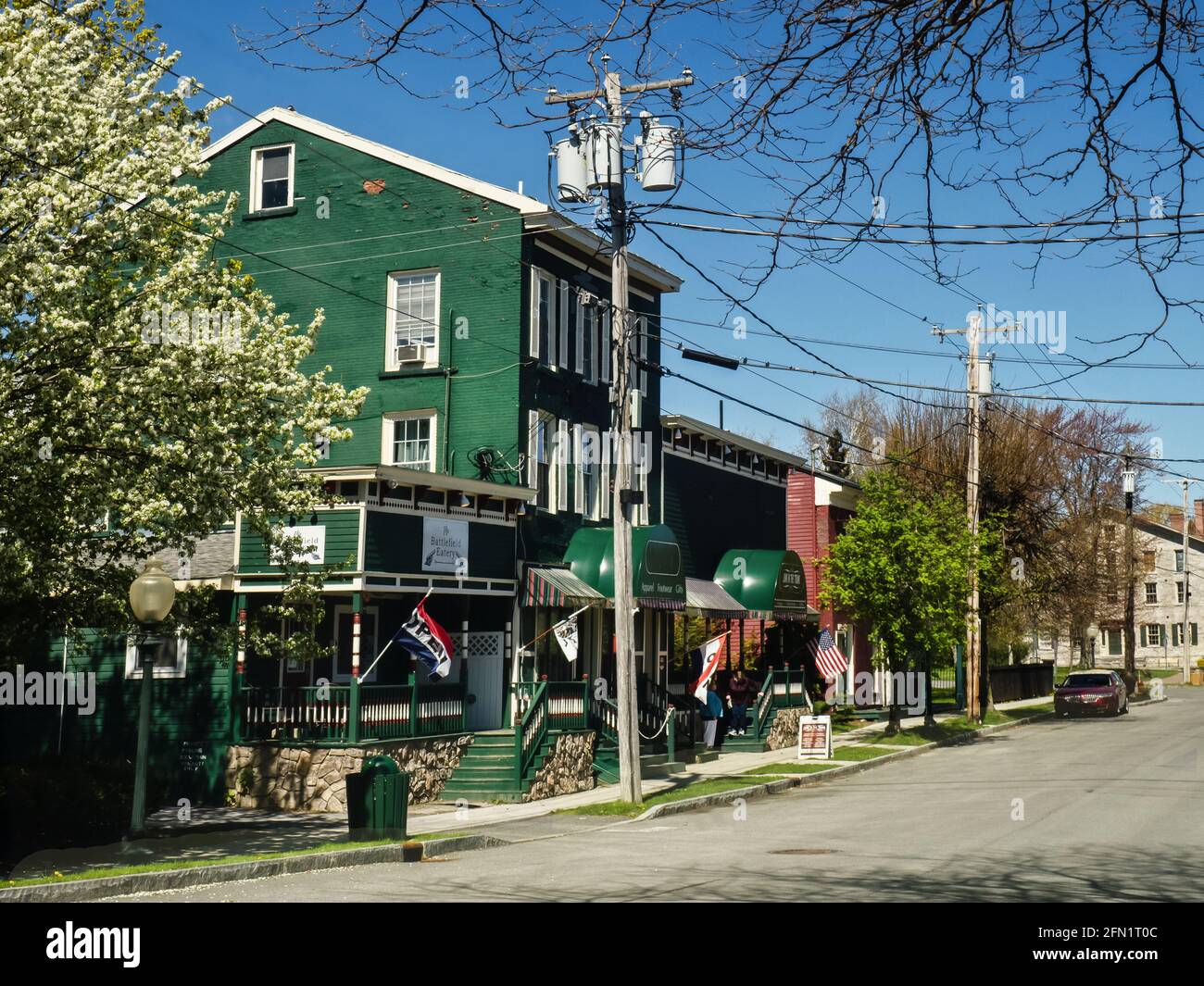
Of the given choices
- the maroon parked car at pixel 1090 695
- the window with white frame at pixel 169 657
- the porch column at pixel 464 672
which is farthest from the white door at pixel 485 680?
the maroon parked car at pixel 1090 695

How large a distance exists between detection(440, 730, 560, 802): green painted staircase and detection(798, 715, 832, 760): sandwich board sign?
7486mm

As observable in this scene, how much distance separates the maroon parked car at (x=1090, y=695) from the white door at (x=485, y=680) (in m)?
27.4

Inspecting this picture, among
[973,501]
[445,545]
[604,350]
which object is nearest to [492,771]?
[445,545]

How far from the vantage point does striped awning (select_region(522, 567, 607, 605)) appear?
2603cm

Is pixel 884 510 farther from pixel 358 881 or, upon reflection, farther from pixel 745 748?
pixel 358 881

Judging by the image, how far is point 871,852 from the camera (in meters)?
14.5

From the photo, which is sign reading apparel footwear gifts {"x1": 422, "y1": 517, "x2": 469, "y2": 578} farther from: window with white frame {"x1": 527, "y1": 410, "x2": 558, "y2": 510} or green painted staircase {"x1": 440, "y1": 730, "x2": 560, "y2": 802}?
green painted staircase {"x1": 440, "y1": 730, "x2": 560, "y2": 802}

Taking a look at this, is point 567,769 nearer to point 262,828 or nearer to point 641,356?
point 262,828

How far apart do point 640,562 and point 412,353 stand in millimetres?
6434

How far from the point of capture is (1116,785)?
879 inches

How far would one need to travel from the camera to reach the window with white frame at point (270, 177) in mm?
29547

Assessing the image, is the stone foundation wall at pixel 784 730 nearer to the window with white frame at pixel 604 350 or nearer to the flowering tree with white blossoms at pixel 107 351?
the window with white frame at pixel 604 350

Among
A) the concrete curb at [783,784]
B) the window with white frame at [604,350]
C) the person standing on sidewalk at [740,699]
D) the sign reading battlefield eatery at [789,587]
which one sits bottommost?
the concrete curb at [783,784]

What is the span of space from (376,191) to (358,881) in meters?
18.5
